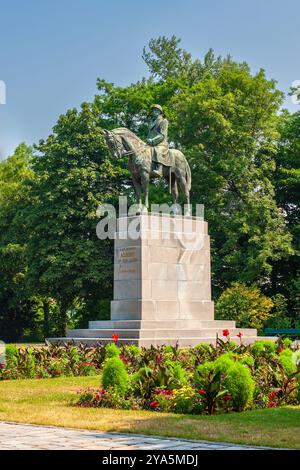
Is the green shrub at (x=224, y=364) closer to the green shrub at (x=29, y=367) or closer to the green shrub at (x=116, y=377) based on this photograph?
the green shrub at (x=116, y=377)

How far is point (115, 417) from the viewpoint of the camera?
422 inches

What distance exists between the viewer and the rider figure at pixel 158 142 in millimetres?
26000

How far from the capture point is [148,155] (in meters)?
25.9

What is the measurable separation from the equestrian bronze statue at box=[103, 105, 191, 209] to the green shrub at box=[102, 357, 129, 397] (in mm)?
13157

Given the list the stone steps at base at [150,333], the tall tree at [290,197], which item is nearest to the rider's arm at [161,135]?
the stone steps at base at [150,333]

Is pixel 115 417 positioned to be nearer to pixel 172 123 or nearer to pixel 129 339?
pixel 129 339

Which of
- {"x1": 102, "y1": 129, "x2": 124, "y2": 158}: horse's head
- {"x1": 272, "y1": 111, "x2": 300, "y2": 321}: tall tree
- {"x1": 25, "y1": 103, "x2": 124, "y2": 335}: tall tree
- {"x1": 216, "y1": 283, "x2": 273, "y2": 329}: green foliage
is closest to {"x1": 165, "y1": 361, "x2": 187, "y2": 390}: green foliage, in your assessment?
{"x1": 102, "y1": 129, "x2": 124, "y2": 158}: horse's head

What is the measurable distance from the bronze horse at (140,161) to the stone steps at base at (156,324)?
4.53 m

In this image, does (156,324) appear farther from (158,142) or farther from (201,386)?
(201,386)

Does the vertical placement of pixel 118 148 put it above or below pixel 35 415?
above

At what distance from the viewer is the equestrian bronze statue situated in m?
25.2

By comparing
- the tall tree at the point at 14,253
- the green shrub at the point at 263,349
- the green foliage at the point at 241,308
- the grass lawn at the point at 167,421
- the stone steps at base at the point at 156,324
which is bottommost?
the grass lawn at the point at 167,421

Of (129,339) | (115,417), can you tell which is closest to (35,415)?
(115,417)

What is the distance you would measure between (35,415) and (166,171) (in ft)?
55.0
